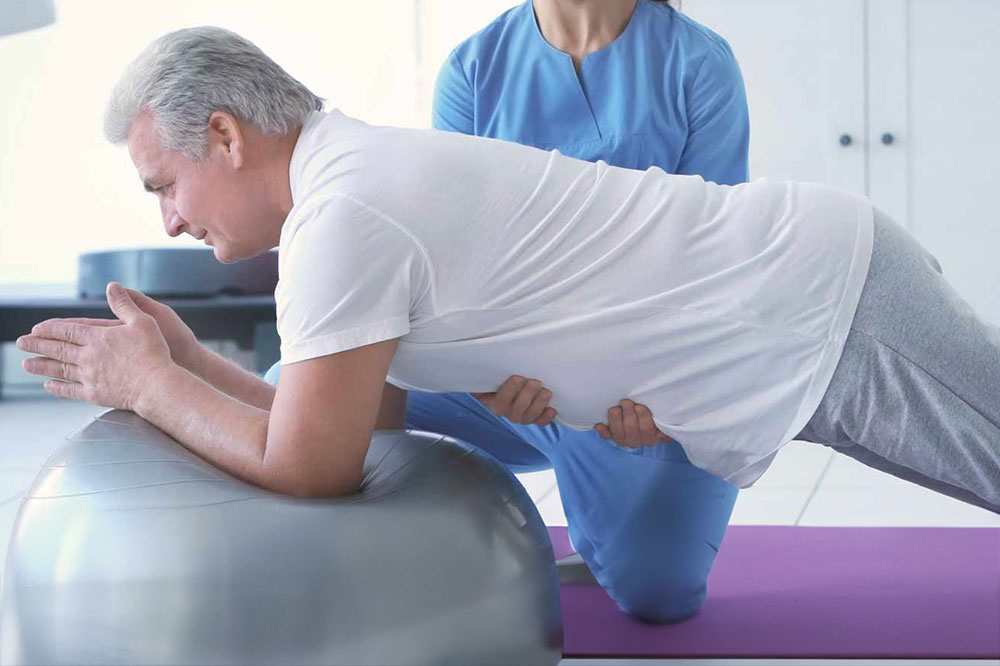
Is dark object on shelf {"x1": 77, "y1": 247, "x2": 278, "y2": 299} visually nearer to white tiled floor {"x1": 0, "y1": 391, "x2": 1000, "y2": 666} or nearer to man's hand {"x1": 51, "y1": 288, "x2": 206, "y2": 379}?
white tiled floor {"x1": 0, "y1": 391, "x2": 1000, "y2": 666}

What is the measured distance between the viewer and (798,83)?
14.2 feet

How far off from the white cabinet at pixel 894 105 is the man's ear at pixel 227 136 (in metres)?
3.35

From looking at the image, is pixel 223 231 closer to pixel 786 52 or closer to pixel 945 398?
pixel 945 398

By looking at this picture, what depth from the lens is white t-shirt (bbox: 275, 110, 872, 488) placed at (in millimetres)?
1219

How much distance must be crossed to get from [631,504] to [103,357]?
0.86m

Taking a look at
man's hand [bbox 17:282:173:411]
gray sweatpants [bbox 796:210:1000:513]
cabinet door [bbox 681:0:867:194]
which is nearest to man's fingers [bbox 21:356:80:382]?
man's hand [bbox 17:282:173:411]

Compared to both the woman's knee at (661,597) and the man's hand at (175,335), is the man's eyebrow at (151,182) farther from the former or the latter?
the woman's knee at (661,597)

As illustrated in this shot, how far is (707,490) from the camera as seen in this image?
5.92 ft

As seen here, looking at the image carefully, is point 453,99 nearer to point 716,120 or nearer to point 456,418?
point 716,120

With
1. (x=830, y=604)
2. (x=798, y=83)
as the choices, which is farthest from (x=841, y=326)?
(x=798, y=83)

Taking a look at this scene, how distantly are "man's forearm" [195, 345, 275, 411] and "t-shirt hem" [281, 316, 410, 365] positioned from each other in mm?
395

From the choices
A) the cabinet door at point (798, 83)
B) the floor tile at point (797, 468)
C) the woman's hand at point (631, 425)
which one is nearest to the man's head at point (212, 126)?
the woman's hand at point (631, 425)

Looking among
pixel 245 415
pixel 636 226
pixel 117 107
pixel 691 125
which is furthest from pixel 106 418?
pixel 691 125

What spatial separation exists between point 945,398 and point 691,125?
0.80 meters
